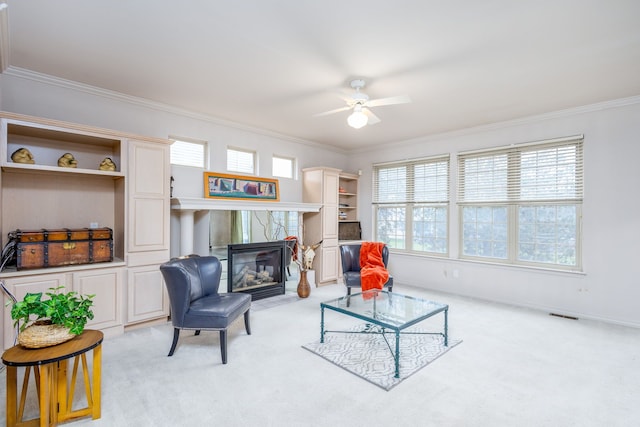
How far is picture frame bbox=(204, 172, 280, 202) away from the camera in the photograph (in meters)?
4.39

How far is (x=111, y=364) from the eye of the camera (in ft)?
8.66

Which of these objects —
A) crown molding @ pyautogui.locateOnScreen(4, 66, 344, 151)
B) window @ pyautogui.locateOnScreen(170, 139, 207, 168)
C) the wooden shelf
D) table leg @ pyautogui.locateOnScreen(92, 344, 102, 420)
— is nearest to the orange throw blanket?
crown molding @ pyautogui.locateOnScreen(4, 66, 344, 151)

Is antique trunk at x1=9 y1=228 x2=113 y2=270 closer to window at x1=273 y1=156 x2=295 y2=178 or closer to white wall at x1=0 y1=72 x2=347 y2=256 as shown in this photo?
white wall at x1=0 y1=72 x2=347 y2=256

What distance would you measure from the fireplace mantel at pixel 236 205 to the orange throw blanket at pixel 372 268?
47.3 inches

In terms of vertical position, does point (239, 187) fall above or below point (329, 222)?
above

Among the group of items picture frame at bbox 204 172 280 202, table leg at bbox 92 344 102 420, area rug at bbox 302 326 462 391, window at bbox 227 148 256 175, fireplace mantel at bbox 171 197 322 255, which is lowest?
area rug at bbox 302 326 462 391

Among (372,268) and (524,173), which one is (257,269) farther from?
(524,173)

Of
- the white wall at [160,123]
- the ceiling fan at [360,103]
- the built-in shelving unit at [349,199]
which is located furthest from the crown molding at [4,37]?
the built-in shelving unit at [349,199]

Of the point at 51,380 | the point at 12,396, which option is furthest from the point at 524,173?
the point at 12,396

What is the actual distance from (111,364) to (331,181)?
403 cm

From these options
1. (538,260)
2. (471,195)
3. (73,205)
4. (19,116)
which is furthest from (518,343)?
(19,116)

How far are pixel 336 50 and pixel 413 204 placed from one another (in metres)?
3.62

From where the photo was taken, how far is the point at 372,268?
4.35 m

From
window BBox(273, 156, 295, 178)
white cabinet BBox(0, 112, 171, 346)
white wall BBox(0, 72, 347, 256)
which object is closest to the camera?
white cabinet BBox(0, 112, 171, 346)
